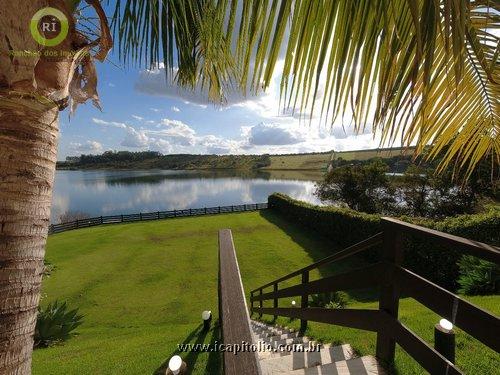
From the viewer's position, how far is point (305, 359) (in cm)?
286

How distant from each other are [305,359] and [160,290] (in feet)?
32.3

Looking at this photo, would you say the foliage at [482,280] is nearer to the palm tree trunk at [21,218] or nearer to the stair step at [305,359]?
the stair step at [305,359]

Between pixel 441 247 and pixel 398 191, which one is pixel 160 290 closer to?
pixel 441 247

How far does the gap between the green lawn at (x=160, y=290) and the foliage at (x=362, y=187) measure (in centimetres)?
739

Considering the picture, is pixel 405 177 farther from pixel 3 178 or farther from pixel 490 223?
pixel 3 178

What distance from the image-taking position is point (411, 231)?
177 cm

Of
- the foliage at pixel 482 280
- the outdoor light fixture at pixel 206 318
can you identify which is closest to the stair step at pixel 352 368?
the outdoor light fixture at pixel 206 318

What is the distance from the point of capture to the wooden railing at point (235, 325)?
38.2 inches

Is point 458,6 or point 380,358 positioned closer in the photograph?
point 458,6

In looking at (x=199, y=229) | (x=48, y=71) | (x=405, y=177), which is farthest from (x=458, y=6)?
(x=405, y=177)

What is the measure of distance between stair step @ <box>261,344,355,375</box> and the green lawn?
1.53 ft

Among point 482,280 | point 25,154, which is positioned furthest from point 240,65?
point 482,280

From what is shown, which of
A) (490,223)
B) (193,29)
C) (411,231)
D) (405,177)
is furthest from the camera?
(405,177)

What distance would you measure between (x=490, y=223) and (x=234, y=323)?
12696mm
